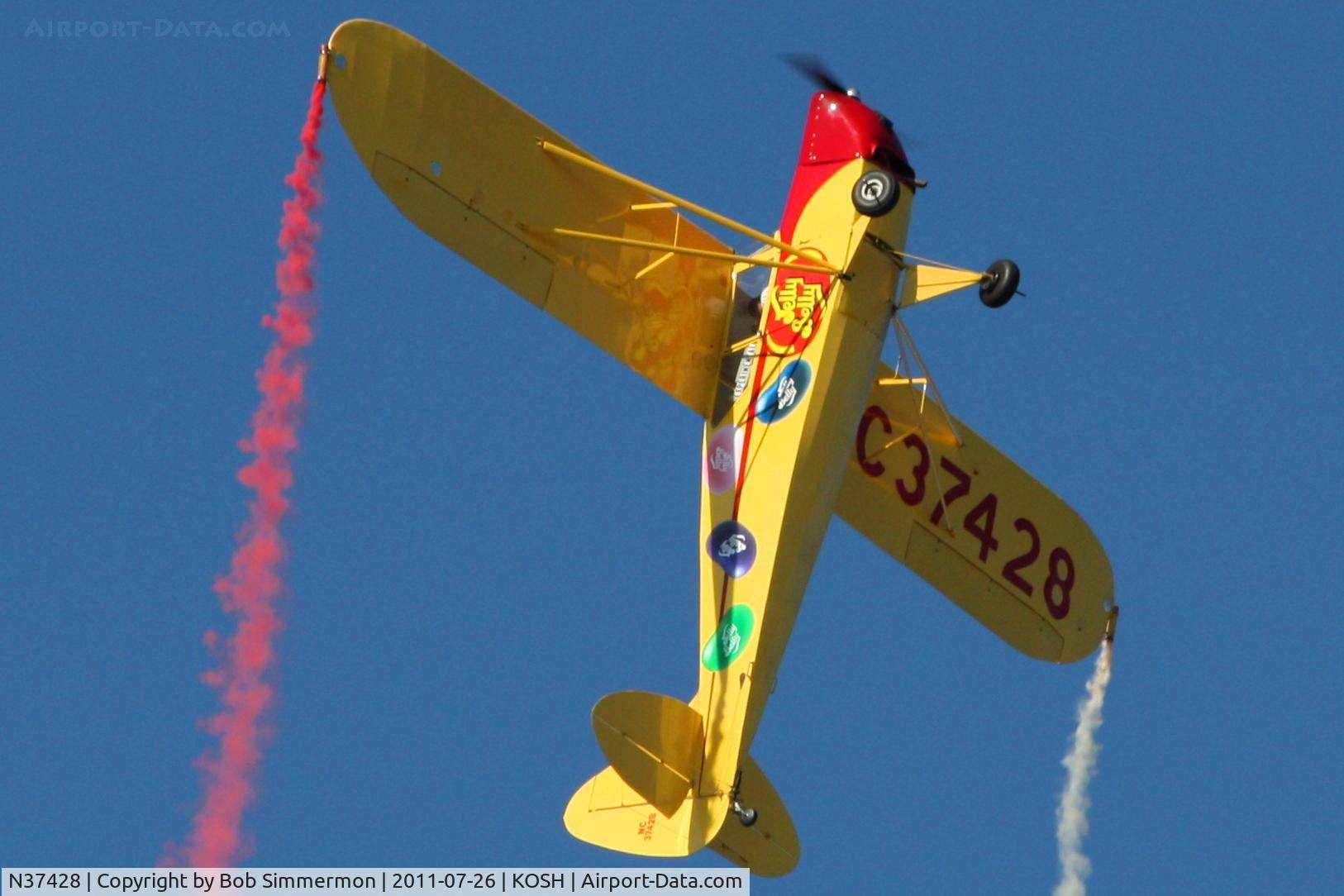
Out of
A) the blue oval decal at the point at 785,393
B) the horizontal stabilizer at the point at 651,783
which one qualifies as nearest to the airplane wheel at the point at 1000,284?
the blue oval decal at the point at 785,393

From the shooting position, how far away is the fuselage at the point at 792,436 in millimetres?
25328

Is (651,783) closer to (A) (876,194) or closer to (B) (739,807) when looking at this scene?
(B) (739,807)

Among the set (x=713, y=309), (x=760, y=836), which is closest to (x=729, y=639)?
(x=760, y=836)

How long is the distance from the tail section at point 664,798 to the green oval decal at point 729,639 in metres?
0.42

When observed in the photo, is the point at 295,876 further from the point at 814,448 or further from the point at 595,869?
the point at 814,448

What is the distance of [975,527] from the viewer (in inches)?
1125

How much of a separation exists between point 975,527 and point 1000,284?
3.98 meters

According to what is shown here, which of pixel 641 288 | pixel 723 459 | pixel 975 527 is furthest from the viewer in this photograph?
pixel 975 527

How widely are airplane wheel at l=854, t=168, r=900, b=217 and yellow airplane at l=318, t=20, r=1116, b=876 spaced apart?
17 mm

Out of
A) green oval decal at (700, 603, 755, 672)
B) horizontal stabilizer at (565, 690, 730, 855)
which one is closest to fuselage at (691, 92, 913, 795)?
green oval decal at (700, 603, 755, 672)

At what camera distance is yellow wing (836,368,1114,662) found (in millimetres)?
27750

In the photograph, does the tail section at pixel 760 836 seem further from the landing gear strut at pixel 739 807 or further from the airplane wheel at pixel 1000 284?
the airplane wheel at pixel 1000 284

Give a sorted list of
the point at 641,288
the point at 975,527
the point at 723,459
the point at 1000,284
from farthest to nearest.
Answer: the point at 975,527
the point at 641,288
the point at 723,459
the point at 1000,284

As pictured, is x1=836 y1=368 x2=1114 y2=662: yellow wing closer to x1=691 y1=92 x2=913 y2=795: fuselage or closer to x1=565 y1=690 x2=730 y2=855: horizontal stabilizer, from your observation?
x1=691 y1=92 x2=913 y2=795: fuselage
